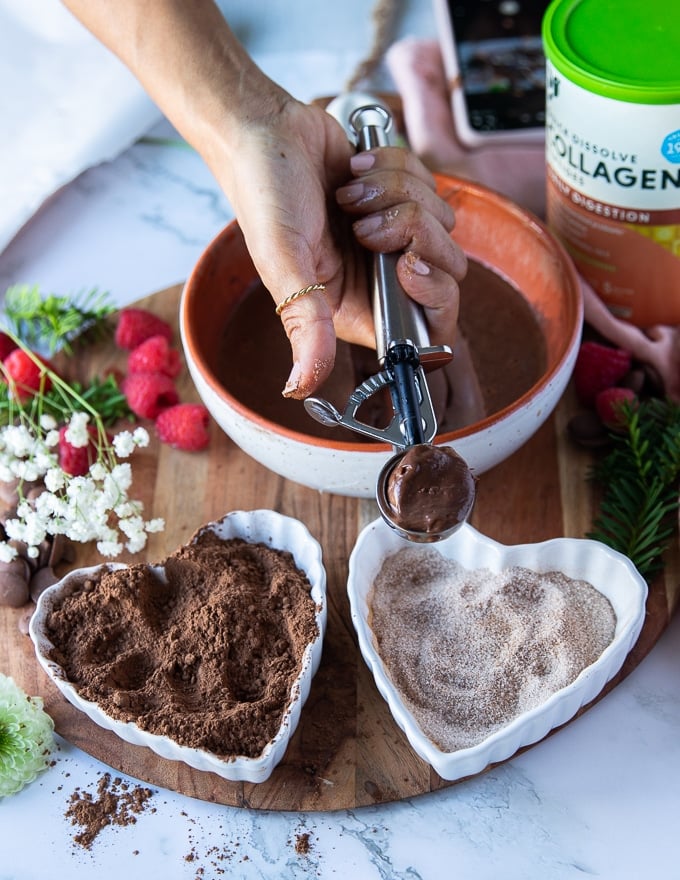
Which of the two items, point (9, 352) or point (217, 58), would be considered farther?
point (9, 352)

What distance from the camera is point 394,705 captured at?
1.11 meters

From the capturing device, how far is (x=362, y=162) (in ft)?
4.46

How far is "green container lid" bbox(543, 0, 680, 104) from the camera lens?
130 cm

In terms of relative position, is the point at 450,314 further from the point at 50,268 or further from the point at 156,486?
the point at 50,268

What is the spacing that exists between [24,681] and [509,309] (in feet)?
2.66

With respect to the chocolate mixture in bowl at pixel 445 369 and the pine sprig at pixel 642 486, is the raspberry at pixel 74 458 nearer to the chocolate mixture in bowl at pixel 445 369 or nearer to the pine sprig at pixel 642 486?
the chocolate mixture in bowl at pixel 445 369

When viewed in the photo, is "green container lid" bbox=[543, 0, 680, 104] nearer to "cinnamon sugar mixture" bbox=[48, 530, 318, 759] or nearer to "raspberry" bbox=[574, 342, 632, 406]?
"raspberry" bbox=[574, 342, 632, 406]

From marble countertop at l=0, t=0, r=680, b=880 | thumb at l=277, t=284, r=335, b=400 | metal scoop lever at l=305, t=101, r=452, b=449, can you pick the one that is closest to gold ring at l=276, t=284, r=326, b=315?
thumb at l=277, t=284, r=335, b=400

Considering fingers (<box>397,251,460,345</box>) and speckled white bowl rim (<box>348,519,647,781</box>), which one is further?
fingers (<box>397,251,460,345</box>)

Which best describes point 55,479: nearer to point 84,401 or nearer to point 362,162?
point 84,401

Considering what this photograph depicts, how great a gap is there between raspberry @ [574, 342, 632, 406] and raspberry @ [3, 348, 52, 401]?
2.51 ft

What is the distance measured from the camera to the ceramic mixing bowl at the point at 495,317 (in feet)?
4.11

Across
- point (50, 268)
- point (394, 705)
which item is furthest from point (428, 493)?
point (50, 268)

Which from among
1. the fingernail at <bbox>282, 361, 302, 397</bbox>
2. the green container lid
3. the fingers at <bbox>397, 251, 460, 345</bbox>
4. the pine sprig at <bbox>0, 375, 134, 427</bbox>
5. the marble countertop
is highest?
the green container lid
